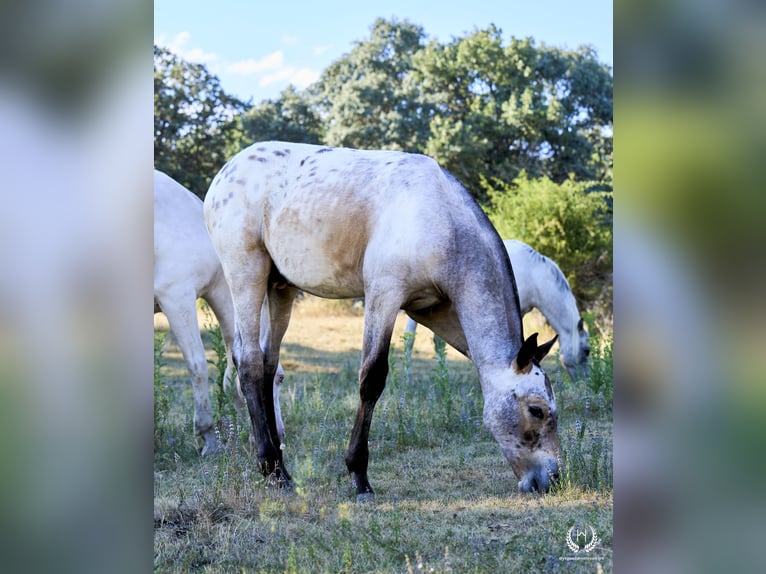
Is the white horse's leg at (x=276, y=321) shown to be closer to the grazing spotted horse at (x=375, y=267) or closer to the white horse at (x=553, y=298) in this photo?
the grazing spotted horse at (x=375, y=267)

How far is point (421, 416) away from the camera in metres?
5.91

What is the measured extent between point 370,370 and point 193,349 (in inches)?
78.3

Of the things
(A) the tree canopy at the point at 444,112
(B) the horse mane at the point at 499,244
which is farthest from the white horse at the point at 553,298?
(A) the tree canopy at the point at 444,112

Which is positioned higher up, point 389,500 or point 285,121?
point 285,121

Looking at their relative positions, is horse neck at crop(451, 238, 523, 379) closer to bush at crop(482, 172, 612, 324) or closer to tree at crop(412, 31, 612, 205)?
bush at crop(482, 172, 612, 324)

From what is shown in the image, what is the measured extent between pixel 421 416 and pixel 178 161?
14304mm

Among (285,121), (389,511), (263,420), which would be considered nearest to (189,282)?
(263,420)

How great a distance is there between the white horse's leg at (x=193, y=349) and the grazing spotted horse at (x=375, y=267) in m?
0.77

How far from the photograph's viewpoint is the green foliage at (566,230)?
14.4 metres

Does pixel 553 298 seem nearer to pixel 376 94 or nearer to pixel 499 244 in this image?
pixel 499 244

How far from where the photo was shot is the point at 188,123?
18.6 m

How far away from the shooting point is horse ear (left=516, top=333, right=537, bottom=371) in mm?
3723

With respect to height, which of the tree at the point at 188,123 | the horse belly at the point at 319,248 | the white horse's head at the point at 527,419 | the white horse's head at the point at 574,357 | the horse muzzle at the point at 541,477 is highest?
the tree at the point at 188,123
